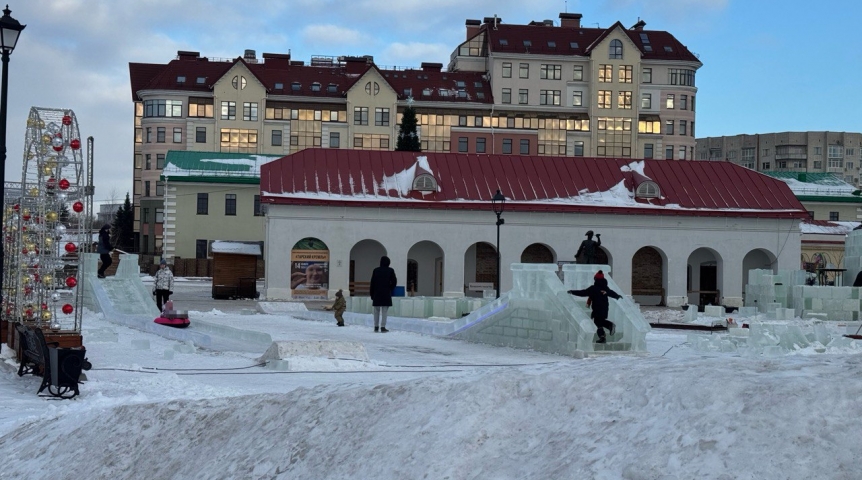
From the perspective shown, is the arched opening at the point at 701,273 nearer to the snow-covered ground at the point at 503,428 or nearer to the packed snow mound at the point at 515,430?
the snow-covered ground at the point at 503,428

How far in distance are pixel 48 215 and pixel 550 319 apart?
9.89m

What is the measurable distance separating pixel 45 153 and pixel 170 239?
51.1 meters

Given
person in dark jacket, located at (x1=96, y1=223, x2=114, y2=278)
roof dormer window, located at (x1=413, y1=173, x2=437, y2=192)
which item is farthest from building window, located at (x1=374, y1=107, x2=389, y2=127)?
person in dark jacket, located at (x1=96, y1=223, x2=114, y2=278)

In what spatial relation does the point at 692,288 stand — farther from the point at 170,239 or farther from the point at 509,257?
the point at 170,239

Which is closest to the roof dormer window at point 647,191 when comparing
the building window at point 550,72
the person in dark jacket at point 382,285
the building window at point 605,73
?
the person in dark jacket at point 382,285

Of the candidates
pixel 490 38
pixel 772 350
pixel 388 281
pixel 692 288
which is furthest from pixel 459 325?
pixel 490 38

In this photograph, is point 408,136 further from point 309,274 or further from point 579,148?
point 309,274

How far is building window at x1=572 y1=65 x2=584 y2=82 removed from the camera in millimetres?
90125

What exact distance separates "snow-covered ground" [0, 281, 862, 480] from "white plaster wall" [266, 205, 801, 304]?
31239 mm

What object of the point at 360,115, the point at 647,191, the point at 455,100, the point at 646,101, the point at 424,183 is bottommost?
the point at 647,191

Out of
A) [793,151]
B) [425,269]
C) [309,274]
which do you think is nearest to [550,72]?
[425,269]

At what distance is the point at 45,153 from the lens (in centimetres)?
1650

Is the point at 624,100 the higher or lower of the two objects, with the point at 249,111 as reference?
higher

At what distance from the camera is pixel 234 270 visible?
4331 cm
